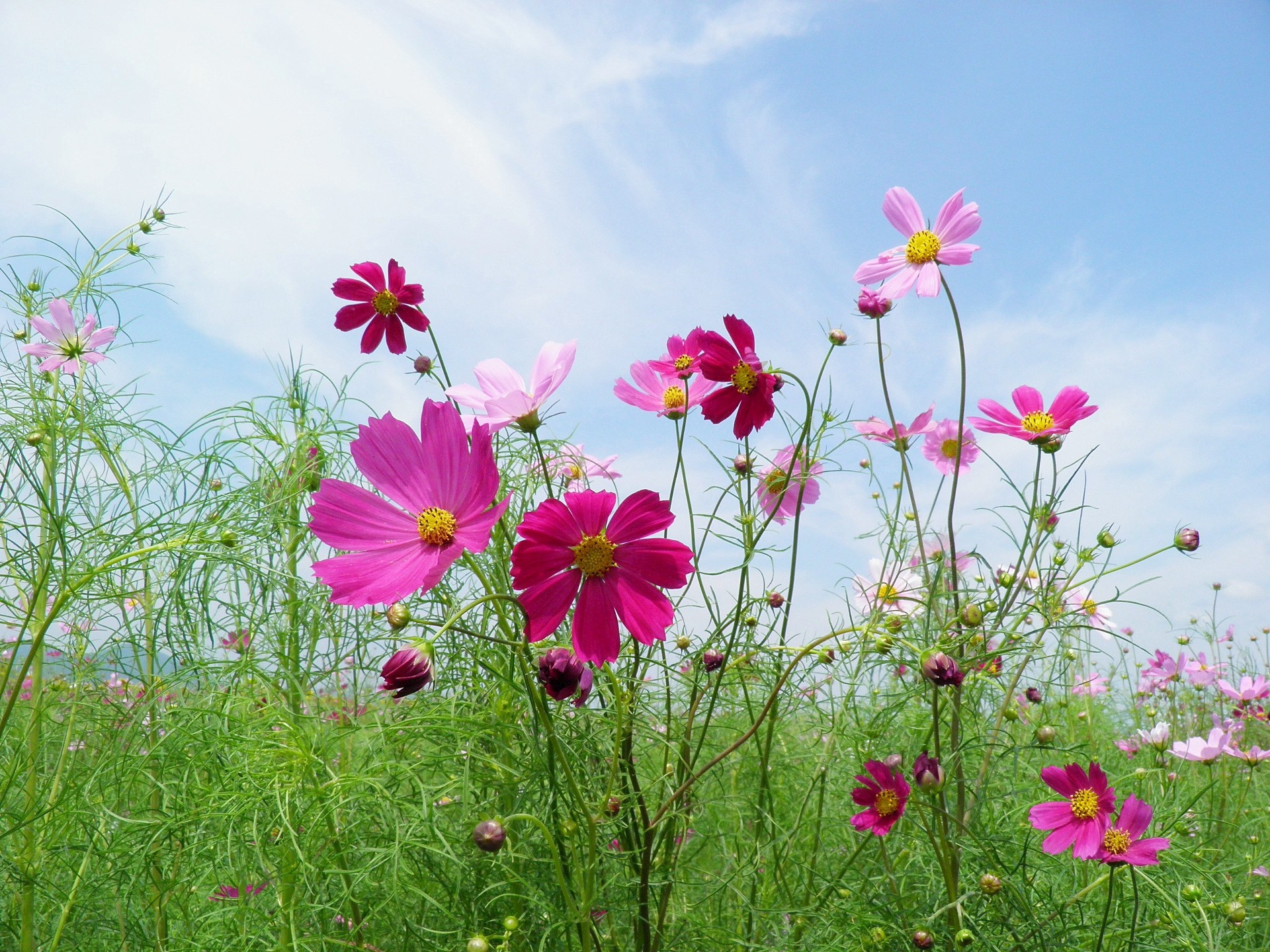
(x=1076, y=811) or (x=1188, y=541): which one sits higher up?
(x=1188, y=541)

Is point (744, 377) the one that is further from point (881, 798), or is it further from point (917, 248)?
point (881, 798)

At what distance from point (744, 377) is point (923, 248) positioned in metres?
0.44

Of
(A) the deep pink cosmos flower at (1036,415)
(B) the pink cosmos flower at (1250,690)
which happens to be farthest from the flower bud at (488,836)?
(B) the pink cosmos flower at (1250,690)

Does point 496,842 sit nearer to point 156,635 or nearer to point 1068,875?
point 156,635

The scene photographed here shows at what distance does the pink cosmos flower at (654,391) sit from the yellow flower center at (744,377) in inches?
4.7

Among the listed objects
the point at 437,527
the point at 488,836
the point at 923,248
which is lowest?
the point at 488,836

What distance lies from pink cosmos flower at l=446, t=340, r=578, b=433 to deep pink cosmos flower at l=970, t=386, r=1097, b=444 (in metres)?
0.66

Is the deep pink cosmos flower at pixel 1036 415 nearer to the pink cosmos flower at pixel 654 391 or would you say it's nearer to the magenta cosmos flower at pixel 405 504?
the pink cosmos flower at pixel 654 391

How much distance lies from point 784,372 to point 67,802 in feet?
3.87

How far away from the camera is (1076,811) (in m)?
1.10

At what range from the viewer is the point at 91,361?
5.34ft

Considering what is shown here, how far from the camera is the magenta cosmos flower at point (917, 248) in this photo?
1223 mm

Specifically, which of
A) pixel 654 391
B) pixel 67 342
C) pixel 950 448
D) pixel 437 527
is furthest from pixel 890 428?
pixel 67 342

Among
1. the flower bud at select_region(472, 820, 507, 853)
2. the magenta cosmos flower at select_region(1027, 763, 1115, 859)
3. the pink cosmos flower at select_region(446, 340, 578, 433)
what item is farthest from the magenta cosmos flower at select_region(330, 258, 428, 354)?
the magenta cosmos flower at select_region(1027, 763, 1115, 859)
